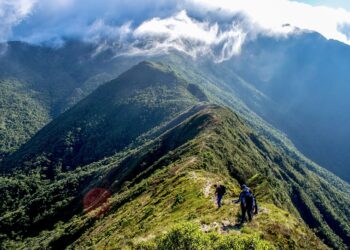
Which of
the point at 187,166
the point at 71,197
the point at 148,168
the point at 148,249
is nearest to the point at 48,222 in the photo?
the point at 71,197

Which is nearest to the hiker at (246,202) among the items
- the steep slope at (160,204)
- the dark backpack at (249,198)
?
the dark backpack at (249,198)

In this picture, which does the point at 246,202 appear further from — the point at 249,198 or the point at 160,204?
the point at 160,204

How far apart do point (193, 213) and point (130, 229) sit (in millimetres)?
18081

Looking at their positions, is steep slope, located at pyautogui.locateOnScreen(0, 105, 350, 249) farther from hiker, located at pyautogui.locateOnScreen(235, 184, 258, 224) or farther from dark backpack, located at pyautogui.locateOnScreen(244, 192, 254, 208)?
dark backpack, located at pyautogui.locateOnScreen(244, 192, 254, 208)

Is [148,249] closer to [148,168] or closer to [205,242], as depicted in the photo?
[205,242]

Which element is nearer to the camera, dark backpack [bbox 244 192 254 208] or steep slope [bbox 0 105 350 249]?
dark backpack [bbox 244 192 254 208]

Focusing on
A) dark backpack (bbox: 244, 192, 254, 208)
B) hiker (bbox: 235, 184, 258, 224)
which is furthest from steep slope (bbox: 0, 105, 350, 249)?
dark backpack (bbox: 244, 192, 254, 208)

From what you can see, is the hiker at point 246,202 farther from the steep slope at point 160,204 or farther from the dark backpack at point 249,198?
the steep slope at point 160,204

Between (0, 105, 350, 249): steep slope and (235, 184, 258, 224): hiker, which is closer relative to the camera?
(235, 184, 258, 224): hiker

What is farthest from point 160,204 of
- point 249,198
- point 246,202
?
point 249,198

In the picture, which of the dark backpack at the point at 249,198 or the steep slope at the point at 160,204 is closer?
the dark backpack at the point at 249,198

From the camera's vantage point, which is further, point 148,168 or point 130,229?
point 148,168

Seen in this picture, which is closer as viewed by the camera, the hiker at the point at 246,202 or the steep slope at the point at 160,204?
the hiker at the point at 246,202

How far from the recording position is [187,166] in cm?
10588
